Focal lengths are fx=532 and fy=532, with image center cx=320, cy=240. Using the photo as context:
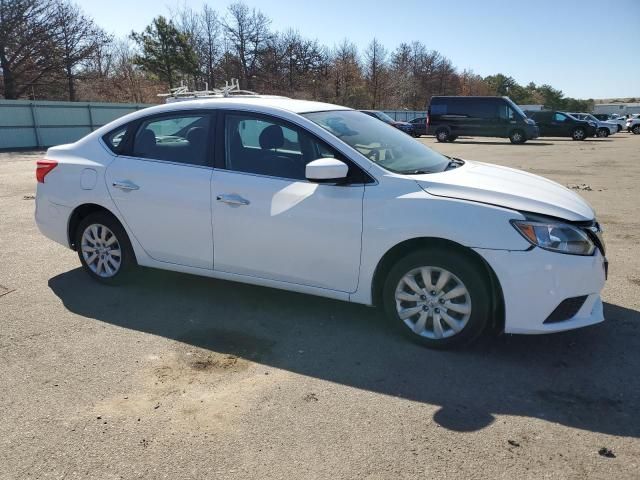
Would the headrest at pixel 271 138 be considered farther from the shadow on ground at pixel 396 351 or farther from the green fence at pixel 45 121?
the green fence at pixel 45 121

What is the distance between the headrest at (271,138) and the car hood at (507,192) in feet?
3.70

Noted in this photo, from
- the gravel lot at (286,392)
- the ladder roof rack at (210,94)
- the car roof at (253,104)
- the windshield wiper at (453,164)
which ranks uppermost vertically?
the ladder roof rack at (210,94)

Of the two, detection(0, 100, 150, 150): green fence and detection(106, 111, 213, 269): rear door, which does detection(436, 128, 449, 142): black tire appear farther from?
detection(106, 111, 213, 269): rear door

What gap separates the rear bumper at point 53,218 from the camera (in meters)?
5.07

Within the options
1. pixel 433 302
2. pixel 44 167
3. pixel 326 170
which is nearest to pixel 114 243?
pixel 44 167

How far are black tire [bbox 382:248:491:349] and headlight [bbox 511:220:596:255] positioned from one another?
1.27 feet

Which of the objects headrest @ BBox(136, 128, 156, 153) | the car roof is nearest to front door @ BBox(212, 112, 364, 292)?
the car roof

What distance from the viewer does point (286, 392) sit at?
3258 mm

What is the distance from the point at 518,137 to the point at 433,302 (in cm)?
2756

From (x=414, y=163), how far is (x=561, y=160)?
54.5 ft

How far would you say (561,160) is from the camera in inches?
738

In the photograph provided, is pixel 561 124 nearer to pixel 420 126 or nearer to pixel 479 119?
pixel 479 119

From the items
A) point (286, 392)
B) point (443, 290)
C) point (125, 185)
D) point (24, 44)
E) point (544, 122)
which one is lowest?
point (286, 392)

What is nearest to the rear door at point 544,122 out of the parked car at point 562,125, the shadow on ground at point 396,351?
the parked car at point 562,125
